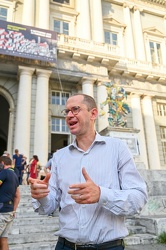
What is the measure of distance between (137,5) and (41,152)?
18.0m

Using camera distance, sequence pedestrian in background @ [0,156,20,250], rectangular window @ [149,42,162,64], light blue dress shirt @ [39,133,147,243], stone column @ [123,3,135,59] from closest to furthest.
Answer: light blue dress shirt @ [39,133,147,243], pedestrian in background @ [0,156,20,250], stone column @ [123,3,135,59], rectangular window @ [149,42,162,64]

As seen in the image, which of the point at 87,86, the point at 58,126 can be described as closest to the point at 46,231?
the point at 58,126

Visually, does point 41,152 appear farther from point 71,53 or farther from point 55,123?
point 71,53

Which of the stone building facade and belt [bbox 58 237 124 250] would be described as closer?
belt [bbox 58 237 124 250]

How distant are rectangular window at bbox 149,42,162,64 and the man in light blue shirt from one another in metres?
21.1

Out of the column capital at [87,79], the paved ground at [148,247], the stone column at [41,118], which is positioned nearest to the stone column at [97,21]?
the column capital at [87,79]

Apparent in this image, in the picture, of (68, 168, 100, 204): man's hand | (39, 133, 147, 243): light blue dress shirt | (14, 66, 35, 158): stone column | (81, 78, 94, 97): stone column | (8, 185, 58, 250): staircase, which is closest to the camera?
(68, 168, 100, 204): man's hand

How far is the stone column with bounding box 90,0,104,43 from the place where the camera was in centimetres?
1802

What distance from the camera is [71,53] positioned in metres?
15.4

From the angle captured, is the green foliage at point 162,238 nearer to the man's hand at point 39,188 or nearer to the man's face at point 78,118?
the man's face at point 78,118

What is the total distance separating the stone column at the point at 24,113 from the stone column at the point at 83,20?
235 inches

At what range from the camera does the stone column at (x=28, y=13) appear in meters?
16.0

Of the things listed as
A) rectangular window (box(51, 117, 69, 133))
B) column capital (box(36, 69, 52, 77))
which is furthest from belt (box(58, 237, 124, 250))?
rectangular window (box(51, 117, 69, 133))

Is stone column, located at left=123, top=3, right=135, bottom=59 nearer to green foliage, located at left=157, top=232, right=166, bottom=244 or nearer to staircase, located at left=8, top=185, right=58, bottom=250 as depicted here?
staircase, located at left=8, top=185, right=58, bottom=250
